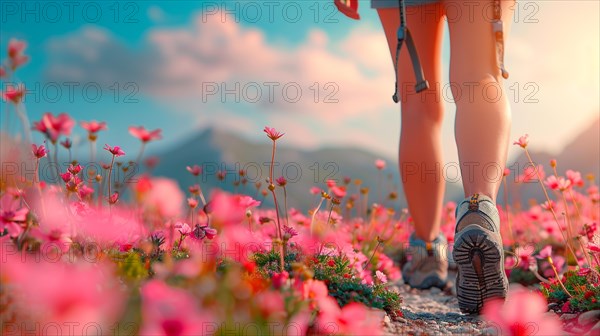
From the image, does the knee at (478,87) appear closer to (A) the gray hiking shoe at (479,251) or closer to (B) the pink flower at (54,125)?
(A) the gray hiking shoe at (479,251)

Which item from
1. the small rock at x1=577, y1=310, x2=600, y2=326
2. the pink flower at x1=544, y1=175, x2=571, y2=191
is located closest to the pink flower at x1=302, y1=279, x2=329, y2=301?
the small rock at x1=577, y1=310, x2=600, y2=326

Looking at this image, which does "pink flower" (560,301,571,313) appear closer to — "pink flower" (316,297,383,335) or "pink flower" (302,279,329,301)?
"pink flower" (316,297,383,335)

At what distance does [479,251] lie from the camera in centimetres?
215

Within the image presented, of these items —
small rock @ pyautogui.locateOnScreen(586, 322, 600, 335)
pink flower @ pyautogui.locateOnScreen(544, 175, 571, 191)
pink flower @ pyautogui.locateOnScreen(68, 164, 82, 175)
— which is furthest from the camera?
pink flower @ pyautogui.locateOnScreen(544, 175, 571, 191)

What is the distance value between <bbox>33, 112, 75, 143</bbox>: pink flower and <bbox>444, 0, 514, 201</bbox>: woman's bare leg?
1552 millimetres

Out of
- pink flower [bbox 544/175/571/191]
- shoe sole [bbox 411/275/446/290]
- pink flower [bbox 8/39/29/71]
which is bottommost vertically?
shoe sole [bbox 411/275/446/290]

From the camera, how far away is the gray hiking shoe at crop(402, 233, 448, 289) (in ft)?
10.4

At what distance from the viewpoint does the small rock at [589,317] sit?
195 cm

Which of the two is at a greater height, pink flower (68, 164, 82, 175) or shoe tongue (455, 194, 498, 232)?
pink flower (68, 164, 82, 175)

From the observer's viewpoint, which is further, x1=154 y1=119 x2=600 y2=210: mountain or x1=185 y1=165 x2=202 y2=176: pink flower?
x1=154 y1=119 x2=600 y2=210: mountain

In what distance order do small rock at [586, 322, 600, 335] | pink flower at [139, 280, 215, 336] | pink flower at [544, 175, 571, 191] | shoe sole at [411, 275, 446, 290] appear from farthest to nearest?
1. shoe sole at [411, 275, 446, 290]
2. pink flower at [544, 175, 571, 191]
3. small rock at [586, 322, 600, 335]
4. pink flower at [139, 280, 215, 336]

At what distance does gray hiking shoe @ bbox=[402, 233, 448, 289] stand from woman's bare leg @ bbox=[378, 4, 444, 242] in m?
0.34

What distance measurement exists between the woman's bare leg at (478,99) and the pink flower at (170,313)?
163 centimetres

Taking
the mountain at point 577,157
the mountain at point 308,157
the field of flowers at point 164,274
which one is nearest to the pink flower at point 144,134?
the field of flowers at point 164,274
